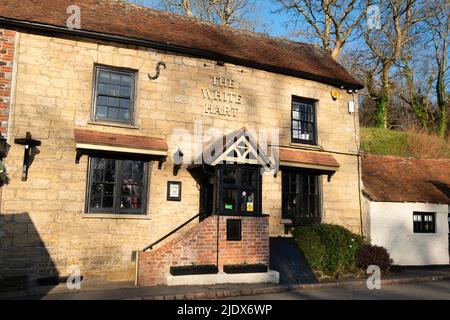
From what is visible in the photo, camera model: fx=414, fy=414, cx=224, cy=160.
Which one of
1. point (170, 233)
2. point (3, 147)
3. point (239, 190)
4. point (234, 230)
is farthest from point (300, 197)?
point (3, 147)

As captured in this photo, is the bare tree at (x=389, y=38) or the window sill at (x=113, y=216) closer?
the window sill at (x=113, y=216)

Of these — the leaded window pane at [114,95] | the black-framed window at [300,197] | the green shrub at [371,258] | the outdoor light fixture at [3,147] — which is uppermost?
the leaded window pane at [114,95]

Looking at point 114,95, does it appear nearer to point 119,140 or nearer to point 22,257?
point 119,140

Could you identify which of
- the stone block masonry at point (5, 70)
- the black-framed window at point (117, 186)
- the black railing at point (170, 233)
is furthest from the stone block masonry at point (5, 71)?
the black railing at point (170, 233)

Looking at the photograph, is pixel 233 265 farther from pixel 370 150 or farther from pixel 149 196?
pixel 370 150

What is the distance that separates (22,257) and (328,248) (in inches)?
321

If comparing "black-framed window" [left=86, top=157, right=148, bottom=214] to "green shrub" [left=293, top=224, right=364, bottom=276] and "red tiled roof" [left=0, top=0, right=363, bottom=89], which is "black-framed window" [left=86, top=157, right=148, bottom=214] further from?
"green shrub" [left=293, top=224, right=364, bottom=276]

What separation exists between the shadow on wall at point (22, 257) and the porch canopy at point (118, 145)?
204 centimetres

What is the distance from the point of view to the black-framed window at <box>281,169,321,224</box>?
44.0ft

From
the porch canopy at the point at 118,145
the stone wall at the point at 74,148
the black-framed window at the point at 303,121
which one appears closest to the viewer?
the stone wall at the point at 74,148

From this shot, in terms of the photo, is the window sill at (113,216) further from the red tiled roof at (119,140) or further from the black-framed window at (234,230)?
the black-framed window at (234,230)

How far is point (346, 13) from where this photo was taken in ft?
83.6

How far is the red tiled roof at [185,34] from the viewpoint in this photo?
11.1 meters

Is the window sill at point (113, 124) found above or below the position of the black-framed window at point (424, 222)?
above
